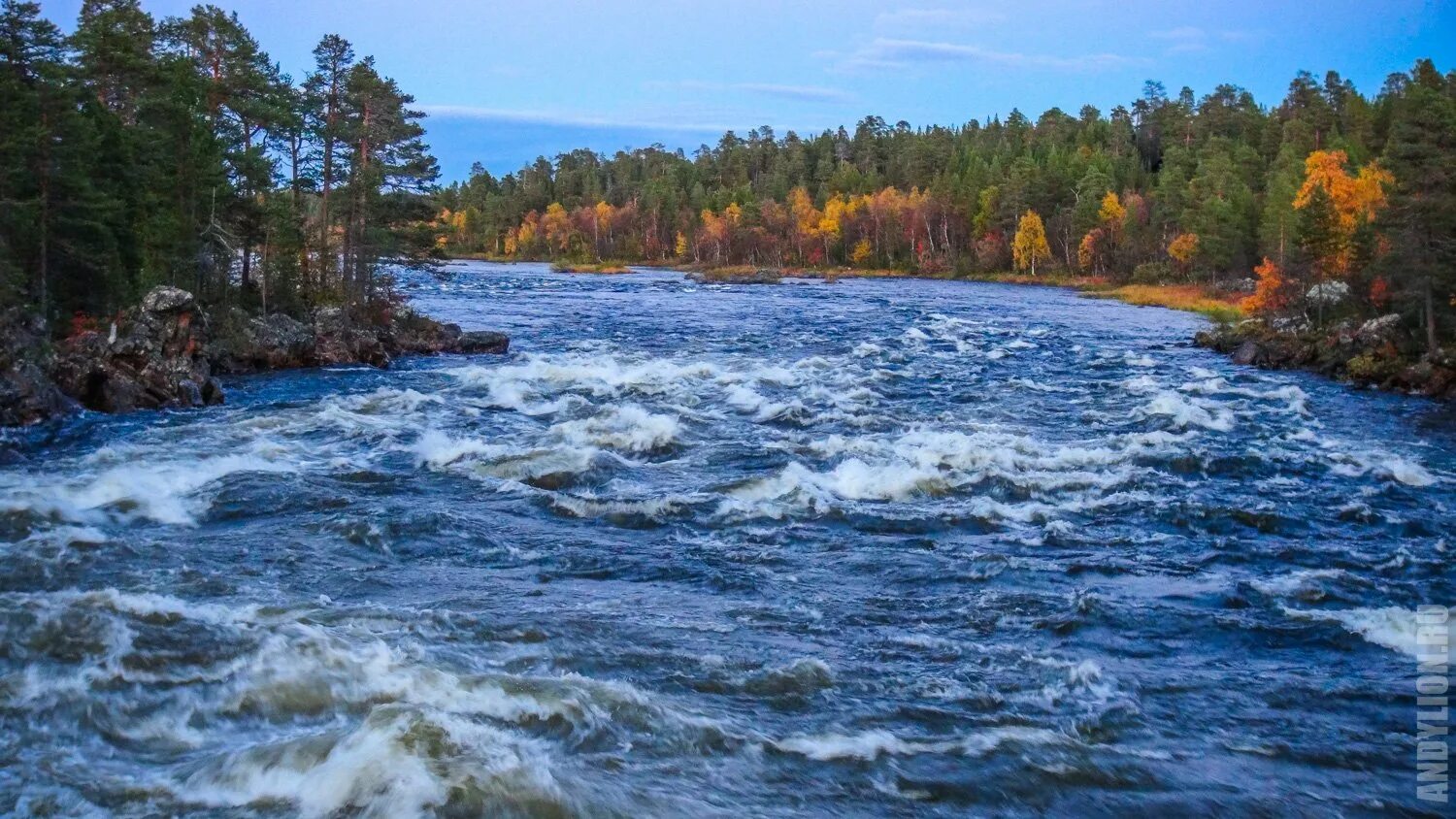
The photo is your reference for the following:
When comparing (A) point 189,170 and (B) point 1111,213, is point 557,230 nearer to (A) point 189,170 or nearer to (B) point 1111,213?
(B) point 1111,213

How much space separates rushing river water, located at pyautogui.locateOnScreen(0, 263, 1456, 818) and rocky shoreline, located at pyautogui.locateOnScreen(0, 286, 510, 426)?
1.63 metres

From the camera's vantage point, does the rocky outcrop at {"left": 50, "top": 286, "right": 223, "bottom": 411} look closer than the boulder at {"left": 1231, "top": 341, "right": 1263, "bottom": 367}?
Yes

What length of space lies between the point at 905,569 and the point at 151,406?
20076 mm

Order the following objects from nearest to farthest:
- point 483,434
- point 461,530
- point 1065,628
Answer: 1. point 1065,628
2. point 461,530
3. point 483,434

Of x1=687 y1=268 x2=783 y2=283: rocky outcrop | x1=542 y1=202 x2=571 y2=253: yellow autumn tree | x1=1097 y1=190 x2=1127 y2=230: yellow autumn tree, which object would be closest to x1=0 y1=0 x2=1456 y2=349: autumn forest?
x1=1097 y1=190 x2=1127 y2=230: yellow autumn tree

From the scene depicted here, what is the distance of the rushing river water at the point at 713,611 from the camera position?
27.2 feet

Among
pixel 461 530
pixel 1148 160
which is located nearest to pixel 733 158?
pixel 1148 160

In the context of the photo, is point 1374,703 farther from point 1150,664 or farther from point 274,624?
point 274,624

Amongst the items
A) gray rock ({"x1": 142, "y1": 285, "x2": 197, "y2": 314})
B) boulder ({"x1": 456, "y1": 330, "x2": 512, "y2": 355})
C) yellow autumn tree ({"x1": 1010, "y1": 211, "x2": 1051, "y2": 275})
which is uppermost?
yellow autumn tree ({"x1": 1010, "y1": 211, "x2": 1051, "y2": 275})

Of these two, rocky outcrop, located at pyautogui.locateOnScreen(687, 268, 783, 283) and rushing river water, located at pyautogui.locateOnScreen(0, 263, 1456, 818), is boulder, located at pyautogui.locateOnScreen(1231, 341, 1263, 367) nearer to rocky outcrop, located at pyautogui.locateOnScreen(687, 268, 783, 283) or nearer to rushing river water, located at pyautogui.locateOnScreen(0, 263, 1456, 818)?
rushing river water, located at pyautogui.locateOnScreen(0, 263, 1456, 818)

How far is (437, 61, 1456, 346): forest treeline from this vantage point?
3934cm

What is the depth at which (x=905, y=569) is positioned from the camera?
44.6ft

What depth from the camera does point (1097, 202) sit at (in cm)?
10388

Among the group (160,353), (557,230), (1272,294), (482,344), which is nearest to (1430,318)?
(1272,294)
